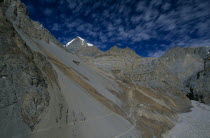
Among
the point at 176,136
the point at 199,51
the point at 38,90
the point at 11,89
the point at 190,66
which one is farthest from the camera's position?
the point at 199,51

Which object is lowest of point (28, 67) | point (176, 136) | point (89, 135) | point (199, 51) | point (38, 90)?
point (176, 136)

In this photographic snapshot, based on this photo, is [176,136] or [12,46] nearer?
[12,46]

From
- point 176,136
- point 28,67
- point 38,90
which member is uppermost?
point 28,67

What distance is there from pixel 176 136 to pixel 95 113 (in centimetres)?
1334

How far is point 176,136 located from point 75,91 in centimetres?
1573

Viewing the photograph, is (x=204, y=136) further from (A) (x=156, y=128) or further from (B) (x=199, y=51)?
(B) (x=199, y=51)

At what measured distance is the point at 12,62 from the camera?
34.3 ft

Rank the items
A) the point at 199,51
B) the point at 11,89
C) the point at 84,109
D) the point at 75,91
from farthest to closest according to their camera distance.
A: the point at 199,51
the point at 75,91
the point at 84,109
the point at 11,89

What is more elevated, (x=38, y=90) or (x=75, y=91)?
(x=38, y=90)

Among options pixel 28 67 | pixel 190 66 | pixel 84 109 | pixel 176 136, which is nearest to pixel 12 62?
pixel 28 67

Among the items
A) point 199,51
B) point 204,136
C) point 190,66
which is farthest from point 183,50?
point 204,136

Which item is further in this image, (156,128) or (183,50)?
(183,50)

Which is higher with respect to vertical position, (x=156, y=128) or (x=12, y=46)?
(x=12, y=46)

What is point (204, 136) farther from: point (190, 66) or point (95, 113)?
point (190, 66)
